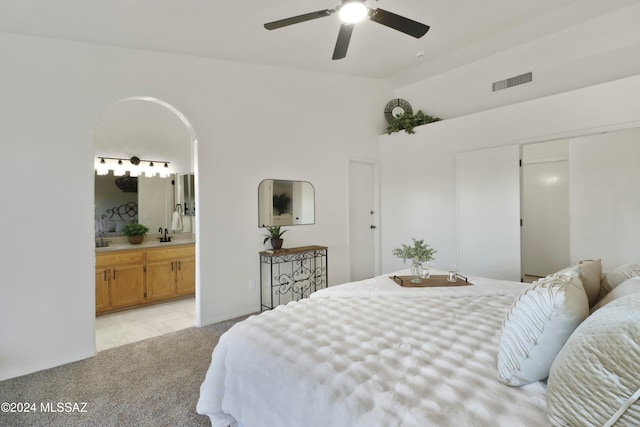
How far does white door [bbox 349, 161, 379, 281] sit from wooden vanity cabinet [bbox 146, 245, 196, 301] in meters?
2.36

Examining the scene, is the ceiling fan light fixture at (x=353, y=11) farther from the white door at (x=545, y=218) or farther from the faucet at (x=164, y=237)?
the white door at (x=545, y=218)

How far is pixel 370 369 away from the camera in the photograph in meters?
1.20

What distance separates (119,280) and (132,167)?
175 cm

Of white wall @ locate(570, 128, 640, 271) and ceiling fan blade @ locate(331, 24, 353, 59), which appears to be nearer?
ceiling fan blade @ locate(331, 24, 353, 59)

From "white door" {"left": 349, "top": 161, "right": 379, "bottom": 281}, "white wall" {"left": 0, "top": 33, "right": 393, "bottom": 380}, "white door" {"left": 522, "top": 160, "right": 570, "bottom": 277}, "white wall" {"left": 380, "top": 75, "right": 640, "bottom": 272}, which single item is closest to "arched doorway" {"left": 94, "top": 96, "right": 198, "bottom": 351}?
"white wall" {"left": 0, "top": 33, "right": 393, "bottom": 380}

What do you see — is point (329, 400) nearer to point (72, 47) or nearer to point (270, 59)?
point (72, 47)

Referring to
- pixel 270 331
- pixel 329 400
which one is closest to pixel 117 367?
pixel 270 331

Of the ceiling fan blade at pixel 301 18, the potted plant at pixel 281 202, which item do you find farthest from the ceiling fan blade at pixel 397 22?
the potted plant at pixel 281 202

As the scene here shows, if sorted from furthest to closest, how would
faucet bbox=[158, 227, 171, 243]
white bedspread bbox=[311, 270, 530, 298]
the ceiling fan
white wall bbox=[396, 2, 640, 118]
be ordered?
1. faucet bbox=[158, 227, 171, 243]
2. white wall bbox=[396, 2, 640, 118]
3. white bedspread bbox=[311, 270, 530, 298]
4. the ceiling fan

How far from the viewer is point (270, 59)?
3.69 m

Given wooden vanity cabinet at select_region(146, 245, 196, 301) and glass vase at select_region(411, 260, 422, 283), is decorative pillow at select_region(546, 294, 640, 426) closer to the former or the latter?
glass vase at select_region(411, 260, 422, 283)

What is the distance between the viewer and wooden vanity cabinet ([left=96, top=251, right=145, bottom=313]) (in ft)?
12.2

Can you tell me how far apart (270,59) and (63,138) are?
2.23 m

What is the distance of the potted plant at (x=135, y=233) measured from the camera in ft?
14.1
